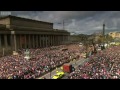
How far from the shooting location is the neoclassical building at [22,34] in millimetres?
57469

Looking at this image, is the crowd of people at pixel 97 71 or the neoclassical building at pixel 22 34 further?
the neoclassical building at pixel 22 34

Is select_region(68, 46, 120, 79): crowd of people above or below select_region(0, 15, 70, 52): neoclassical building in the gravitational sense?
below

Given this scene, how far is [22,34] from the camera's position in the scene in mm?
64250

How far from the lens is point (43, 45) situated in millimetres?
82312

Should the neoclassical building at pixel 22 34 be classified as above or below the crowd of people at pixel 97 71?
above

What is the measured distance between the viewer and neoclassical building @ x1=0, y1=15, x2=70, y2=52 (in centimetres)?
5747

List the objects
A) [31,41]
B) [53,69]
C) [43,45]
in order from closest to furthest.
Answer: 1. [53,69]
2. [31,41]
3. [43,45]

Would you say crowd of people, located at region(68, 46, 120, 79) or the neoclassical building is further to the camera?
the neoclassical building
